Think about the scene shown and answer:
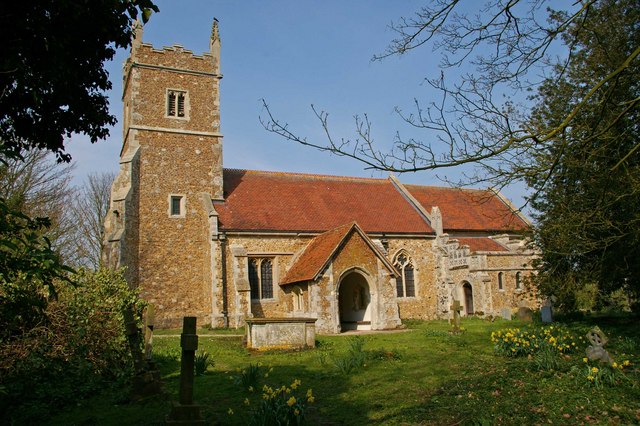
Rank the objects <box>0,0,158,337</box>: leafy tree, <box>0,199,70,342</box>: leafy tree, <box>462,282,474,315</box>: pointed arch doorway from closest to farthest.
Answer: <box>0,199,70,342</box>: leafy tree → <box>0,0,158,337</box>: leafy tree → <box>462,282,474,315</box>: pointed arch doorway

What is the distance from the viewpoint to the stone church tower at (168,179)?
22.6 metres

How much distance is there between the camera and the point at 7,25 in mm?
6520

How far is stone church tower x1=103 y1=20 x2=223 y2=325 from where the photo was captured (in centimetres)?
2258

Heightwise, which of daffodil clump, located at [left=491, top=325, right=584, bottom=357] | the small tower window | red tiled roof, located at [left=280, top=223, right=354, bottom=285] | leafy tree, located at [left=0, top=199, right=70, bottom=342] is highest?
the small tower window

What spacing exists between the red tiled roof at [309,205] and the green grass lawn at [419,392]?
40.2ft

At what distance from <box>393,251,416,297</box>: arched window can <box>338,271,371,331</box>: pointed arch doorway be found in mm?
3507

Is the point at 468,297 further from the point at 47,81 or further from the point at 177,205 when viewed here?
the point at 47,81

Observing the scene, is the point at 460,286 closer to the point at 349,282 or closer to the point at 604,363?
the point at 349,282

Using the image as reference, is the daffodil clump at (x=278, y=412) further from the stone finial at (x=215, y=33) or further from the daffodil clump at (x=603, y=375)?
the stone finial at (x=215, y=33)

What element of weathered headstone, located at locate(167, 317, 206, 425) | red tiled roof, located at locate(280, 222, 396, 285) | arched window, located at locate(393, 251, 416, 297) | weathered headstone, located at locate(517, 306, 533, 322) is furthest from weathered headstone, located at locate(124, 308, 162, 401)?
arched window, located at locate(393, 251, 416, 297)

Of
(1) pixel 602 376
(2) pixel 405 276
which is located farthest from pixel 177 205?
(1) pixel 602 376

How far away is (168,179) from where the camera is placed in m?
24.0

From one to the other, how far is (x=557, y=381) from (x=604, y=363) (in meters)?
1.12

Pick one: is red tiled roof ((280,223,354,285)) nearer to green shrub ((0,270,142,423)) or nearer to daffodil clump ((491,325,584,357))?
green shrub ((0,270,142,423))
